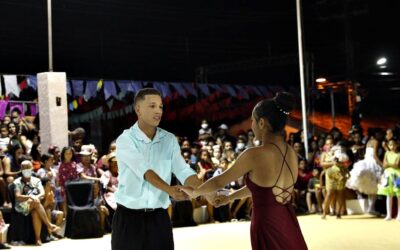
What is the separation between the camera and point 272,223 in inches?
167

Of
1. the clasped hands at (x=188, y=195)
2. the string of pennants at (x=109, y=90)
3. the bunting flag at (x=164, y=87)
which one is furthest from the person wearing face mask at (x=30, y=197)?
the bunting flag at (x=164, y=87)

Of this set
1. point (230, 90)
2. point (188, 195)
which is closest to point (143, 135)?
point (188, 195)

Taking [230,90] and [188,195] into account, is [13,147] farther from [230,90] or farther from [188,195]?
[230,90]

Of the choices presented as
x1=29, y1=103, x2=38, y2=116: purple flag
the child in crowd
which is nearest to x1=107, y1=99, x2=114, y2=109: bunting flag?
x1=29, y1=103, x2=38, y2=116: purple flag

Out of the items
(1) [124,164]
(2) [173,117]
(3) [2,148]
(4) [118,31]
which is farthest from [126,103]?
(1) [124,164]

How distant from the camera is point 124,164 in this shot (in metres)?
4.32

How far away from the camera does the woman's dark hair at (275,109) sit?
4.29m

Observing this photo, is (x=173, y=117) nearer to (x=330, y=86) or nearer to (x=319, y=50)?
(x=330, y=86)

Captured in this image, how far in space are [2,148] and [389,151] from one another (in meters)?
6.87

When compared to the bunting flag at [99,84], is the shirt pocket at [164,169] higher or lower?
lower

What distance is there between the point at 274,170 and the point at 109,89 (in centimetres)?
1223

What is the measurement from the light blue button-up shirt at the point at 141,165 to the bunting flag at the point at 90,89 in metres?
11.6

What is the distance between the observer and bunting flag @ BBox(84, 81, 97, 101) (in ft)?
51.8

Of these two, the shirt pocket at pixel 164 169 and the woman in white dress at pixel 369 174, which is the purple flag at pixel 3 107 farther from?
the shirt pocket at pixel 164 169
